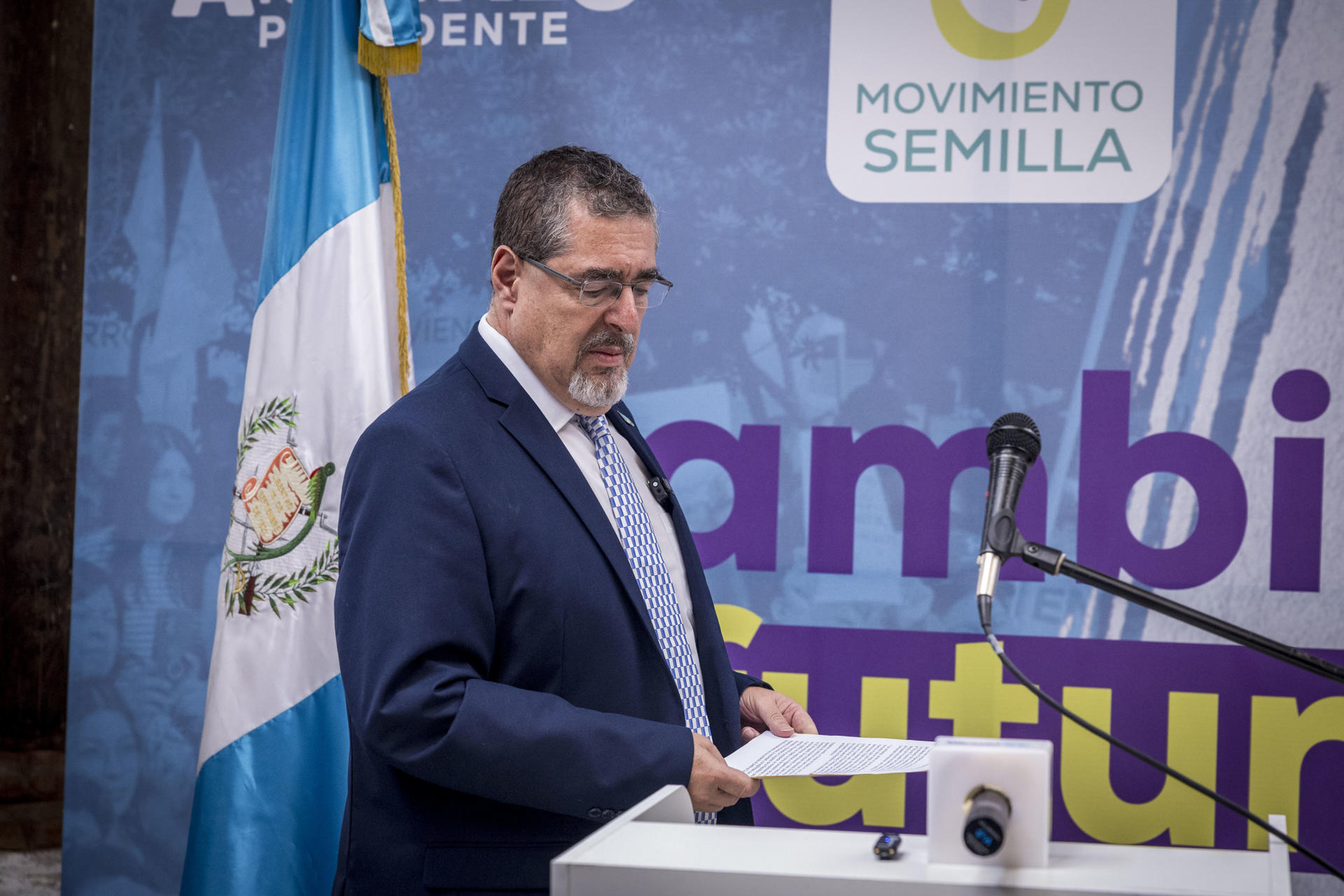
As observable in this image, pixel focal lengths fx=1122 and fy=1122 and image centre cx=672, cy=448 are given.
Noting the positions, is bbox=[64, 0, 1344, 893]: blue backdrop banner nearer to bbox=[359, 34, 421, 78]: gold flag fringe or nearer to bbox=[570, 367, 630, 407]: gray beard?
bbox=[359, 34, 421, 78]: gold flag fringe

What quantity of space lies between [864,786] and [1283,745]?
963mm

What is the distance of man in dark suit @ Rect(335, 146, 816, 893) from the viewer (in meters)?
1.40

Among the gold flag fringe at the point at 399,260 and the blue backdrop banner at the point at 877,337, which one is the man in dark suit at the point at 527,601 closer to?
the gold flag fringe at the point at 399,260

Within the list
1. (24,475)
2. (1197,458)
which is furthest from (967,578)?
(24,475)

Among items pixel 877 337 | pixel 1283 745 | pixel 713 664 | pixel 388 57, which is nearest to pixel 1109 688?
pixel 1283 745

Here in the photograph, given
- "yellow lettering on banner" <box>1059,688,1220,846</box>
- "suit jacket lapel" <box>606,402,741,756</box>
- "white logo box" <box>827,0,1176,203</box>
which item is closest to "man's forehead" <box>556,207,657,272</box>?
"suit jacket lapel" <box>606,402,741,756</box>

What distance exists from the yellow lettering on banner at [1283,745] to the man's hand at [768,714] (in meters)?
1.32

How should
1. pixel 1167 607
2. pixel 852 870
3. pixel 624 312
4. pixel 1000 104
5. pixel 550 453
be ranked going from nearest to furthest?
pixel 852 870
pixel 1167 607
pixel 550 453
pixel 624 312
pixel 1000 104

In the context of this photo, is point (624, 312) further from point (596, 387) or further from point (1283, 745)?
point (1283, 745)

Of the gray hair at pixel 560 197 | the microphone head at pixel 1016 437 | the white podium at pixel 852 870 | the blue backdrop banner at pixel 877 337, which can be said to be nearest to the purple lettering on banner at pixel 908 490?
the blue backdrop banner at pixel 877 337

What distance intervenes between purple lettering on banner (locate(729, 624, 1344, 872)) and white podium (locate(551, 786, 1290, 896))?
5.34 ft

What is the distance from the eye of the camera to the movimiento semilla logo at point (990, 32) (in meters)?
2.71

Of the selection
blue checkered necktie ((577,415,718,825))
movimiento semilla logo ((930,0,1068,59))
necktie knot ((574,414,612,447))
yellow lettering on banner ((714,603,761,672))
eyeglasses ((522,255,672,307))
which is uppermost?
movimiento semilla logo ((930,0,1068,59))

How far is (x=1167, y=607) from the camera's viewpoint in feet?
3.61
